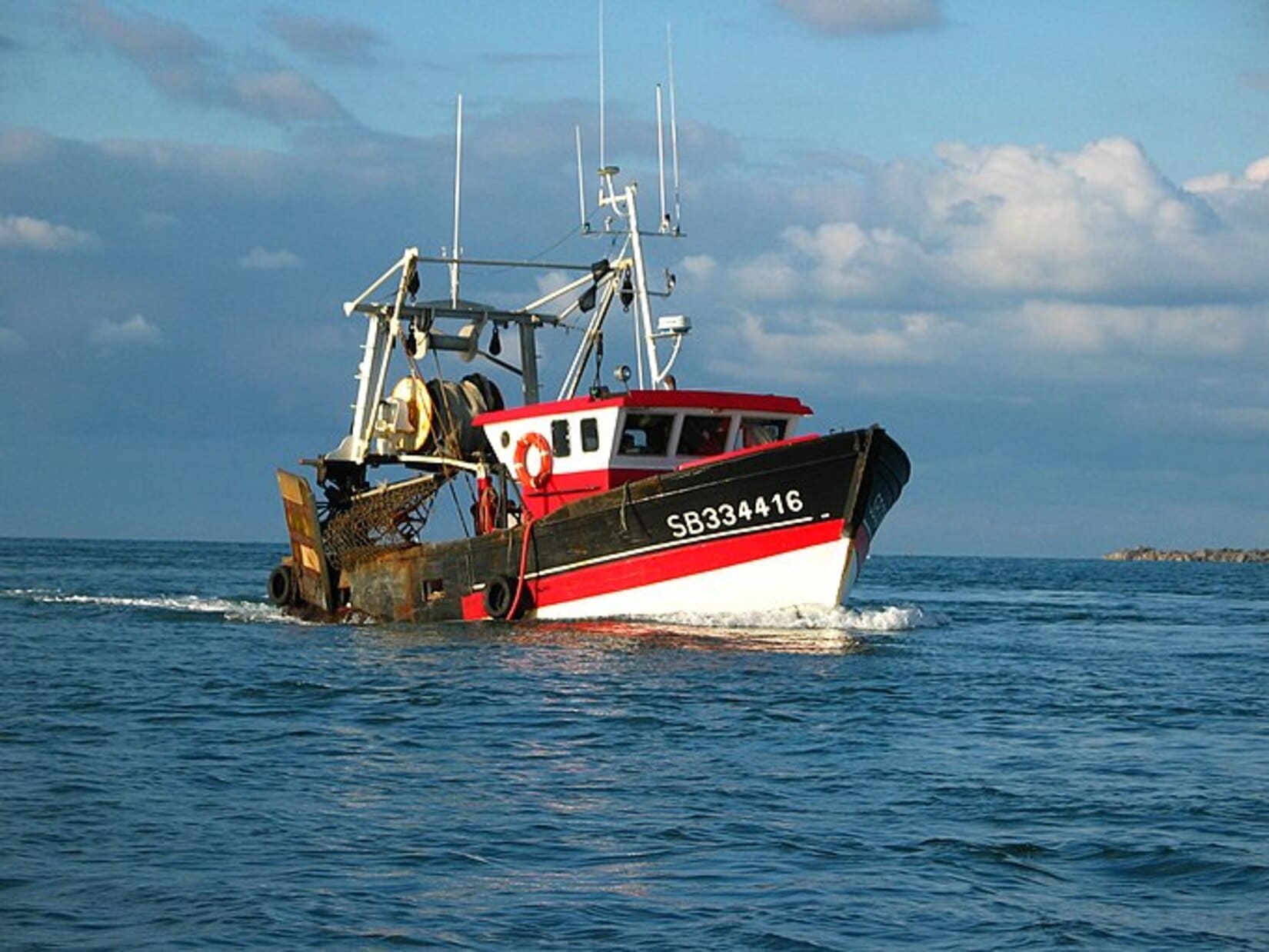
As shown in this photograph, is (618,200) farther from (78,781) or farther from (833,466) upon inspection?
(78,781)

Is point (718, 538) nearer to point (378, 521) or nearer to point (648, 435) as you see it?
point (648, 435)

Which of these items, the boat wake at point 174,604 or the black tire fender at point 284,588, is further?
the boat wake at point 174,604

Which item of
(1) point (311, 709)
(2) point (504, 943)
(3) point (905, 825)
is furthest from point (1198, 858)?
(1) point (311, 709)

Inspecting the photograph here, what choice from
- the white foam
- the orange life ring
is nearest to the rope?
the orange life ring

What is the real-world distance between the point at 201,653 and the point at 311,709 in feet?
26.7

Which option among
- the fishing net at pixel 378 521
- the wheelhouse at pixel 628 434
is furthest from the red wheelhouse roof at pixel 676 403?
the fishing net at pixel 378 521

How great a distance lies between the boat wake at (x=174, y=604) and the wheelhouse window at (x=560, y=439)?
28.3 feet

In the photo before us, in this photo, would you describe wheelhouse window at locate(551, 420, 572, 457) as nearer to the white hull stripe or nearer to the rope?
the rope

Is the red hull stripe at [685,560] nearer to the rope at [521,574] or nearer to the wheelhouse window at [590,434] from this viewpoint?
the rope at [521,574]

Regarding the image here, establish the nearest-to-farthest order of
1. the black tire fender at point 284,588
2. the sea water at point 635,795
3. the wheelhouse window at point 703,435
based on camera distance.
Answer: the sea water at point 635,795
the wheelhouse window at point 703,435
the black tire fender at point 284,588

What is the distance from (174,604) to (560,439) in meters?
17.0

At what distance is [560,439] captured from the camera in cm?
2862

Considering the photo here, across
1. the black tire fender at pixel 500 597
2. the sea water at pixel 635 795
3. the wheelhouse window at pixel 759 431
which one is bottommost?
the sea water at pixel 635 795

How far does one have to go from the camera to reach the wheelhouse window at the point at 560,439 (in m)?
28.5
